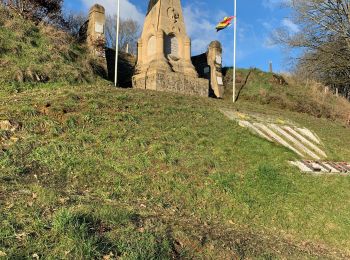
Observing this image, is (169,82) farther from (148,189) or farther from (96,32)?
(148,189)

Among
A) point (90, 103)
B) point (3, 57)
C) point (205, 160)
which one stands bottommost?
point (205, 160)

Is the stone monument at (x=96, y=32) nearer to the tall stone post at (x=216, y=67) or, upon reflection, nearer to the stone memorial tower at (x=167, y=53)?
the stone memorial tower at (x=167, y=53)

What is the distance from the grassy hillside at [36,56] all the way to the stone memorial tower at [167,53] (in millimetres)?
3093

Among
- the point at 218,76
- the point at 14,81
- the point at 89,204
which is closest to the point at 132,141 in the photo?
the point at 89,204

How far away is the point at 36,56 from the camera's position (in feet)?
43.0

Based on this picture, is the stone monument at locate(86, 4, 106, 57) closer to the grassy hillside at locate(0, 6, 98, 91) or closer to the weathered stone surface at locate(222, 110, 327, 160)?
the grassy hillside at locate(0, 6, 98, 91)

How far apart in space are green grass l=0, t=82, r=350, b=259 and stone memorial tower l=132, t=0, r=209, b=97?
6530mm

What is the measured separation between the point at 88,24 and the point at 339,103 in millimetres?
17450

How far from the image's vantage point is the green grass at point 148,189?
14.2 feet

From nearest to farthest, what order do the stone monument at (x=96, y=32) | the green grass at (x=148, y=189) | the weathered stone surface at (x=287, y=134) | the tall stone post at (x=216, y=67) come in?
the green grass at (x=148, y=189)
the weathered stone surface at (x=287, y=134)
the stone monument at (x=96, y=32)
the tall stone post at (x=216, y=67)

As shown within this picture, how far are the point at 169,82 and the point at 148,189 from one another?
36.1 ft

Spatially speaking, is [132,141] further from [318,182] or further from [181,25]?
[181,25]

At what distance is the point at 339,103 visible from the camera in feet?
85.8

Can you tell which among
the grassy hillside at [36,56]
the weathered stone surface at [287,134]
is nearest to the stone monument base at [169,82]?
the grassy hillside at [36,56]
